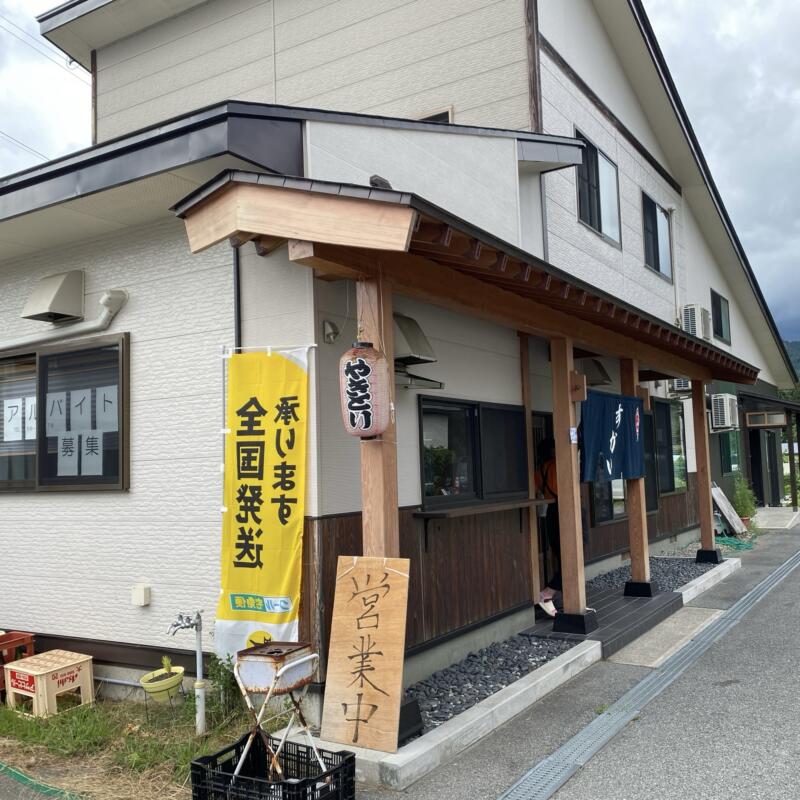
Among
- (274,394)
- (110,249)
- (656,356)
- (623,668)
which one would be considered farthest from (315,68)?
(623,668)

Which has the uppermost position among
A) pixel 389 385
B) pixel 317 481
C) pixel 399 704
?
pixel 389 385

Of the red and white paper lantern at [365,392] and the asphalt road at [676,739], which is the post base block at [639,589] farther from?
the red and white paper lantern at [365,392]

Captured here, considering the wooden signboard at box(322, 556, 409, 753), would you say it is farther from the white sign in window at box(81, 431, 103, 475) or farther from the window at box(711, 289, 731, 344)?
the window at box(711, 289, 731, 344)

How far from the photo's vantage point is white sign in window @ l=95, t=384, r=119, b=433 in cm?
615

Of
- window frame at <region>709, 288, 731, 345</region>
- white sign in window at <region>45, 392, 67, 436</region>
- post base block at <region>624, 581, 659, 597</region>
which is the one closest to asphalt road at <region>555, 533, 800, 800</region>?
post base block at <region>624, 581, 659, 597</region>

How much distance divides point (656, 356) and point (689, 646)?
3681 millimetres

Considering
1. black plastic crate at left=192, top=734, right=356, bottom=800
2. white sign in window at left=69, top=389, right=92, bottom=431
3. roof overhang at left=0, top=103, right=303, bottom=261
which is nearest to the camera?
black plastic crate at left=192, top=734, right=356, bottom=800

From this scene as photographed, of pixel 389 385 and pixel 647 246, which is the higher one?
pixel 647 246

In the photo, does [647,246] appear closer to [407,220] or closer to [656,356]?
[656,356]

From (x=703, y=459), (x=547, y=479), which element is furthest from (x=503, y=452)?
(x=703, y=459)

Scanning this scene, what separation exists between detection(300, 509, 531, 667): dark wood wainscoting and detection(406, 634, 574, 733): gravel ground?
0.30 metres

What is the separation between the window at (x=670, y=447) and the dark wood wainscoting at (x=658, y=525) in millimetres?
229

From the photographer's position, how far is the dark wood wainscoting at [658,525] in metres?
10.2

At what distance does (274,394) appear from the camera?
202 inches
